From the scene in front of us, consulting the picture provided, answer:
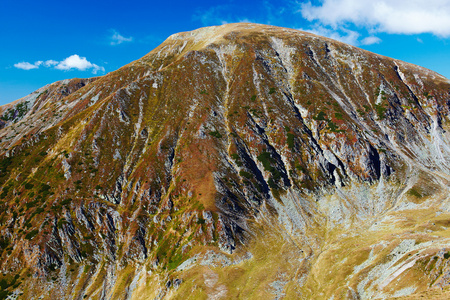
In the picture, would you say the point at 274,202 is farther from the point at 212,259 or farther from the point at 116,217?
the point at 116,217

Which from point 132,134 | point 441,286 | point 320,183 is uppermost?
point 132,134

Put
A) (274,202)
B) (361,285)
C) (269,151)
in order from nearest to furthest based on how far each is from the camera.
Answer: (361,285), (274,202), (269,151)

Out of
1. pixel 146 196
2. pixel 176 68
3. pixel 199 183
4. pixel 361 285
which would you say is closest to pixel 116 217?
pixel 146 196

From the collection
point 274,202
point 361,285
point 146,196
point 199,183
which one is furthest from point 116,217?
point 361,285

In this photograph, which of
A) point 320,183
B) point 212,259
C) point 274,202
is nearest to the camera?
point 212,259

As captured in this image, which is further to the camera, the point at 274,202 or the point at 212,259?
the point at 274,202

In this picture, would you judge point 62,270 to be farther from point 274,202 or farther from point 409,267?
point 409,267

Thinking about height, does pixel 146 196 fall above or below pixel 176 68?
below
